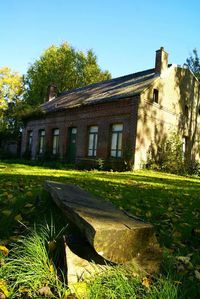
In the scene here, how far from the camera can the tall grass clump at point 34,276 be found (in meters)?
2.40

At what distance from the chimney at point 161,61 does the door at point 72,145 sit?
730 centimetres

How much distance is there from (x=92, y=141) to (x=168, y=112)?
553cm

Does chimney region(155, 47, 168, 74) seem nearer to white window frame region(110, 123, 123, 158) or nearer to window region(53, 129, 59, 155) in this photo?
white window frame region(110, 123, 123, 158)

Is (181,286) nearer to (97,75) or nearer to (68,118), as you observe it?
(68,118)

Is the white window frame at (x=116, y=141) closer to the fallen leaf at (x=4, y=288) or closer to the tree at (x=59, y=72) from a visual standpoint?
the fallen leaf at (x=4, y=288)

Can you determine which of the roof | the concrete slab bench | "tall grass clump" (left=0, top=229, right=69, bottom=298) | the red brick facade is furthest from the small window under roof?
"tall grass clump" (left=0, top=229, right=69, bottom=298)

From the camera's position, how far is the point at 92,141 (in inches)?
831

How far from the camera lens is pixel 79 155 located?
857 inches

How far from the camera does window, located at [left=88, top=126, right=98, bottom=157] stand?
20.8 metres

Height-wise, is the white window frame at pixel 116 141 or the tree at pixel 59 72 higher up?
the tree at pixel 59 72

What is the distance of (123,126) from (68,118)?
5.92m

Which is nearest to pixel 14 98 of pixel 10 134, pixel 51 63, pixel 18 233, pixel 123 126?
pixel 51 63

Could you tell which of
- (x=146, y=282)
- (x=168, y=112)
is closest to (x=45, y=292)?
(x=146, y=282)

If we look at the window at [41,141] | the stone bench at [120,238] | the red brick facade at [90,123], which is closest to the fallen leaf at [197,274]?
the stone bench at [120,238]
